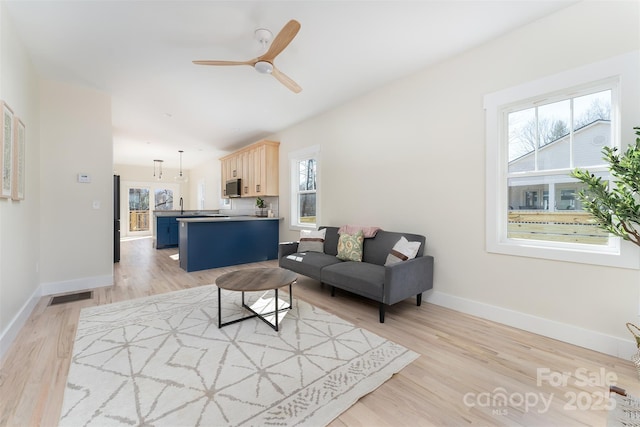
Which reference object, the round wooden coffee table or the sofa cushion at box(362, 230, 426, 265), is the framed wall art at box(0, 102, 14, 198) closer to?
the round wooden coffee table

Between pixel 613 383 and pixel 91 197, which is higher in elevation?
pixel 91 197

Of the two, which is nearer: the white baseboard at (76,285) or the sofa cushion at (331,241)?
the white baseboard at (76,285)

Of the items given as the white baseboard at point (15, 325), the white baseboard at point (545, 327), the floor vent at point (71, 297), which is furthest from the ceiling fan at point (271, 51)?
the floor vent at point (71, 297)

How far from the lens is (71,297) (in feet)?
11.0

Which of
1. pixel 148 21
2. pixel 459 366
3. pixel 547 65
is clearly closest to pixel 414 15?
pixel 547 65

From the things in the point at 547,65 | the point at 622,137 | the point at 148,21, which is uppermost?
the point at 148,21

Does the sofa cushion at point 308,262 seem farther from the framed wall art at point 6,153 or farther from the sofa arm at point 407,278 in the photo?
the framed wall art at point 6,153

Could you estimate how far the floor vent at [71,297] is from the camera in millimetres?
3211

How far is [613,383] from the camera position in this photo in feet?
5.70

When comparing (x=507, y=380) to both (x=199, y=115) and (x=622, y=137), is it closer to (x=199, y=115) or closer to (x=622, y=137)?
(x=622, y=137)

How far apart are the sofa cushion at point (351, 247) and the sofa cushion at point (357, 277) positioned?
14 cm

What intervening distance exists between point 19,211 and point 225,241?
9.01 feet

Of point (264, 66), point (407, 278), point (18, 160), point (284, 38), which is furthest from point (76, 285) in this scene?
point (407, 278)

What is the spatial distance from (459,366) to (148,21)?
12.5ft
